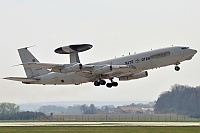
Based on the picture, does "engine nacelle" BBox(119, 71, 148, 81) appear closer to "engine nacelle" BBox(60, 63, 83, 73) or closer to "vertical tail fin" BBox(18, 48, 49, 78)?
"engine nacelle" BBox(60, 63, 83, 73)

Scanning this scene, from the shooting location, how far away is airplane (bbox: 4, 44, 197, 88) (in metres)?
80.4

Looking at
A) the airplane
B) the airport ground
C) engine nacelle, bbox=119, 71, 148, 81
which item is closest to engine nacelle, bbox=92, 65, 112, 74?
the airplane

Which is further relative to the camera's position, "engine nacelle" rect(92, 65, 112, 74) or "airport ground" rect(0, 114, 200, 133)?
"engine nacelle" rect(92, 65, 112, 74)

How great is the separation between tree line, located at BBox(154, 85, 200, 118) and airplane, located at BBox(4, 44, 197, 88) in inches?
2359

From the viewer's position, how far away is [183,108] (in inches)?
6211

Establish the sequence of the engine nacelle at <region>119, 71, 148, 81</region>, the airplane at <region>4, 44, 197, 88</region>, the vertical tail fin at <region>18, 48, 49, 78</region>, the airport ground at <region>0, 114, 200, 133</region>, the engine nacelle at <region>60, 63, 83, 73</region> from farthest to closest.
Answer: the vertical tail fin at <region>18, 48, 49, 78</region>, the engine nacelle at <region>119, 71, 148, 81</region>, the engine nacelle at <region>60, 63, 83, 73</region>, the airplane at <region>4, 44, 197, 88</region>, the airport ground at <region>0, 114, 200, 133</region>

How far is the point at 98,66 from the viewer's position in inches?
3337

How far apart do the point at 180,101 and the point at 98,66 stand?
82.4m

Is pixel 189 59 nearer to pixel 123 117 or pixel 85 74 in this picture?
pixel 85 74

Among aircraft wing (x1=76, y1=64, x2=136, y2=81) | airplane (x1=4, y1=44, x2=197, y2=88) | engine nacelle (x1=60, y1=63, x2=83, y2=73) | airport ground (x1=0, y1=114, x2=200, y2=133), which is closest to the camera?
airport ground (x1=0, y1=114, x2=200, y2=133)

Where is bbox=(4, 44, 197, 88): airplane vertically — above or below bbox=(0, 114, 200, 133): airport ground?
above

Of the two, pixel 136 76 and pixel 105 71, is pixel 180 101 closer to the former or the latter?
pixel 136 76

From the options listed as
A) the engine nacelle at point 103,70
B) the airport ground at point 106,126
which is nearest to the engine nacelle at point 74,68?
the engine nacelle at point 103,70
